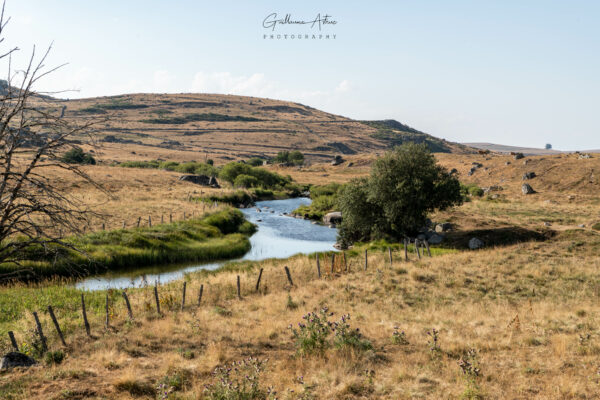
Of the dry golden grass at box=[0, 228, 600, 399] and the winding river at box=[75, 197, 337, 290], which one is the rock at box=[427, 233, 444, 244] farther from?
the dry golden grass at box=[0, 228, 600, 399]

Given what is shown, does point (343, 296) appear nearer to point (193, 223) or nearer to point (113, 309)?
point (113, 309)

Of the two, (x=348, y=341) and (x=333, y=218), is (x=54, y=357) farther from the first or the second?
(x=333, y=218)

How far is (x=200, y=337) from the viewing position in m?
16.0

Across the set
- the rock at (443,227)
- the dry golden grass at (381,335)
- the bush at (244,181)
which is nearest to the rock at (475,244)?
the rock at (443,227)

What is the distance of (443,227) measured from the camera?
44.8 m

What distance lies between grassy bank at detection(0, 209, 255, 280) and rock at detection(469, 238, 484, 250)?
23.3 m

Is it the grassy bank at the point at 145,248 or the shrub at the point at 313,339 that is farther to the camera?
the grassy bank at the point at 145,248

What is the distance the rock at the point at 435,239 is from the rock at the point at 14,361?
121ft

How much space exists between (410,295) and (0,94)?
20701 millimetres

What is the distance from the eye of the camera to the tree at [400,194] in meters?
41.2

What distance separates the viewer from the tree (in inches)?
1622

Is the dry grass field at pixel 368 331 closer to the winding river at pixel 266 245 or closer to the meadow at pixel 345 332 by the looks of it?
the meadow at pixel 345 332

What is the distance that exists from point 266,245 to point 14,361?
35.5m

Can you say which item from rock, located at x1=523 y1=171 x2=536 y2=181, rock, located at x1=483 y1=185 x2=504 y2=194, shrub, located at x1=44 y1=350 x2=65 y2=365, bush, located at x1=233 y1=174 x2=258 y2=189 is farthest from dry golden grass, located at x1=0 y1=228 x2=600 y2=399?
bush, located at x1=233 y1=174 x2=258 y2=189
